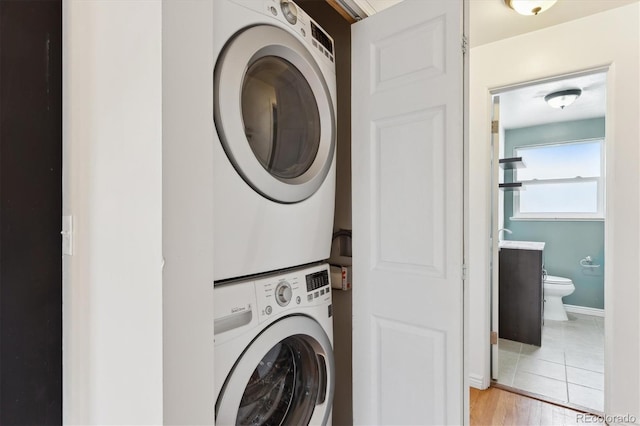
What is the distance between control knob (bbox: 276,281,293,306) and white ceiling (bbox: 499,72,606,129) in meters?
2.71

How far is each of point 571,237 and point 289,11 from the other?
4.32 metres

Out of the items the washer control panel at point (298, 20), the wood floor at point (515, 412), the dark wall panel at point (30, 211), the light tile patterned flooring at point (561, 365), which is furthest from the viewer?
the light tile patterned flooring at point (561, 365)

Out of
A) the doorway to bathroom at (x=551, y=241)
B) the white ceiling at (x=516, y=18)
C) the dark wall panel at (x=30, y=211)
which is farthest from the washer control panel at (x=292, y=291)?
the doorway to bathroom at (x=551, y=241)

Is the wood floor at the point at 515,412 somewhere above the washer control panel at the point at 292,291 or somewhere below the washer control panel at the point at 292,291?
below

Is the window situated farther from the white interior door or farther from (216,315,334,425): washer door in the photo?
(216,315,334,425): washer door

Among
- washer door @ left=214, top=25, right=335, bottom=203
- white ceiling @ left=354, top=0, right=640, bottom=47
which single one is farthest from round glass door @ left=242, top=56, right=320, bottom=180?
white ceiling @ left=354, top=0, right=640, bottom=47

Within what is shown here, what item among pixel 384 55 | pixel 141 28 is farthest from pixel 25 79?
pixel 384 55

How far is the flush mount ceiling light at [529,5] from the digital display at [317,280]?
1.71 metres

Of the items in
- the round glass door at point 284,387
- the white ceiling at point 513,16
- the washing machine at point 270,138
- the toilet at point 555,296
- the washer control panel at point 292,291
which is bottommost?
the toilet at point 555,296

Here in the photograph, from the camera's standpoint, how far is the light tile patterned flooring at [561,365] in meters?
2.13

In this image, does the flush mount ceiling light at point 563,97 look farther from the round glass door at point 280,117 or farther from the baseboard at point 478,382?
the round glass door at point 280,117

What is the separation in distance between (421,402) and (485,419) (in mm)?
1092

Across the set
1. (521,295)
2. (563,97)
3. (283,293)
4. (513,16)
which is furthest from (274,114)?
(563,97)

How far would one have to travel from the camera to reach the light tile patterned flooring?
2.13m
